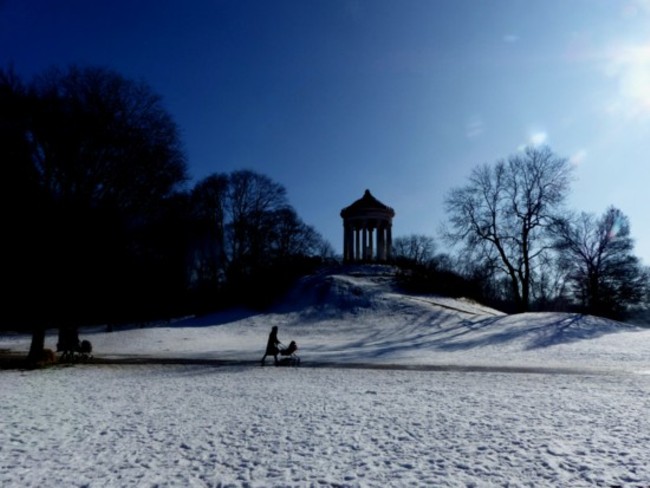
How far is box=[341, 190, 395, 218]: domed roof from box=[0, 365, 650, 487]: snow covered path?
110 ft

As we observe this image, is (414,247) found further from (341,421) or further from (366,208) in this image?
(341,421)

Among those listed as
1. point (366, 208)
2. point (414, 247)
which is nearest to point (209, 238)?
point (366, 208)

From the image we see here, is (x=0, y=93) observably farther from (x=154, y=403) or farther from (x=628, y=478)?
(x=628, y=478)

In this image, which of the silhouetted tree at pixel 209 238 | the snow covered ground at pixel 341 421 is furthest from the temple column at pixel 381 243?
the snow covered ground at pixel 341 421

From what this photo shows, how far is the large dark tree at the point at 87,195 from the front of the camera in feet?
52.0

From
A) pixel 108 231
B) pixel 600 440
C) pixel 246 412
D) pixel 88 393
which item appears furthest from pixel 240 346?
pixel 600 440

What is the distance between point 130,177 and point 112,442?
1176 cm

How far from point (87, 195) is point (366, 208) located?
1232 inches

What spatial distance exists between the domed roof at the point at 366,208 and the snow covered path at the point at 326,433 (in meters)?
33.4

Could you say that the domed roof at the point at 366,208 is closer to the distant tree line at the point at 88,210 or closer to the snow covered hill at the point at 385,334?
the snow covered hill at the point at 385,334

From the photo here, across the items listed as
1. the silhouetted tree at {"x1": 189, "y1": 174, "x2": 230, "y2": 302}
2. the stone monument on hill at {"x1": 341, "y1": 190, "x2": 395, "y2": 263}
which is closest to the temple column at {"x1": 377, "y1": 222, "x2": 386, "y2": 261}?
the stone monument on hill at {"x1": 341, "y1": 190, "x2": 395, "y2": 263}

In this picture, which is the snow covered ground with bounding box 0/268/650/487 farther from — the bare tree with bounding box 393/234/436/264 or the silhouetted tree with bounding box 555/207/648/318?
the bare tree with bounding box 393/234/436/264

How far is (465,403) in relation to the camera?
997cm

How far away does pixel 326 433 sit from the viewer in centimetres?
782
